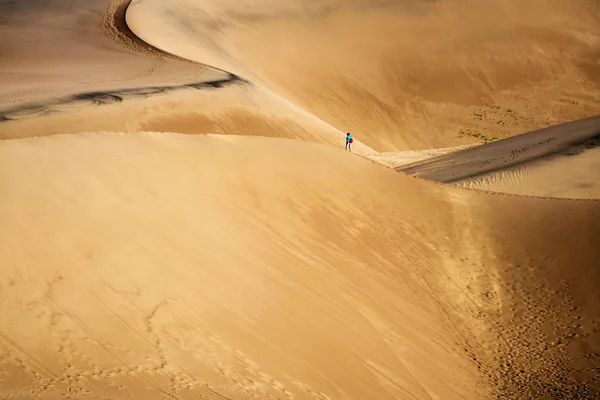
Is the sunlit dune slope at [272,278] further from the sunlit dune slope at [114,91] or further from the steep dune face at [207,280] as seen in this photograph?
the sunlit dune slope at [114,91]

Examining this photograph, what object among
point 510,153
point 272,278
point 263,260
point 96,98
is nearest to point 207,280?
point 272,278

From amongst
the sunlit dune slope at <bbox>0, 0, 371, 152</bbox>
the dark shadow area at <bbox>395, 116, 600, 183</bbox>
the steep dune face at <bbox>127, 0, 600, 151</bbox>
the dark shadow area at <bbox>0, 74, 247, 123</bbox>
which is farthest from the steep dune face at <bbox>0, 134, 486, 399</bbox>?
the steep dune face at <bbox>127, 0, 600, 151</bbox>

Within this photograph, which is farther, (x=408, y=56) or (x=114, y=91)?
(x=408, y=56)

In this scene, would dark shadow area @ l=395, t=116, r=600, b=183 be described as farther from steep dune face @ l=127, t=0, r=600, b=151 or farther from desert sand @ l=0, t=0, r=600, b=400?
steep dune face @ l=127, t=0, r=600, b=151

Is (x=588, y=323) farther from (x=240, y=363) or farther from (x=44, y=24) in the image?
(x=44, y=24)

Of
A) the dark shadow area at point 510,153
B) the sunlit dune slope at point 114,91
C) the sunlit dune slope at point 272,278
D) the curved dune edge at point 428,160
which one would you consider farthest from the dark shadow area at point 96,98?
the dark shadow area at point 510,153

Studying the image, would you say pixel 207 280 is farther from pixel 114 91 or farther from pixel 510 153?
pixel 510 153
